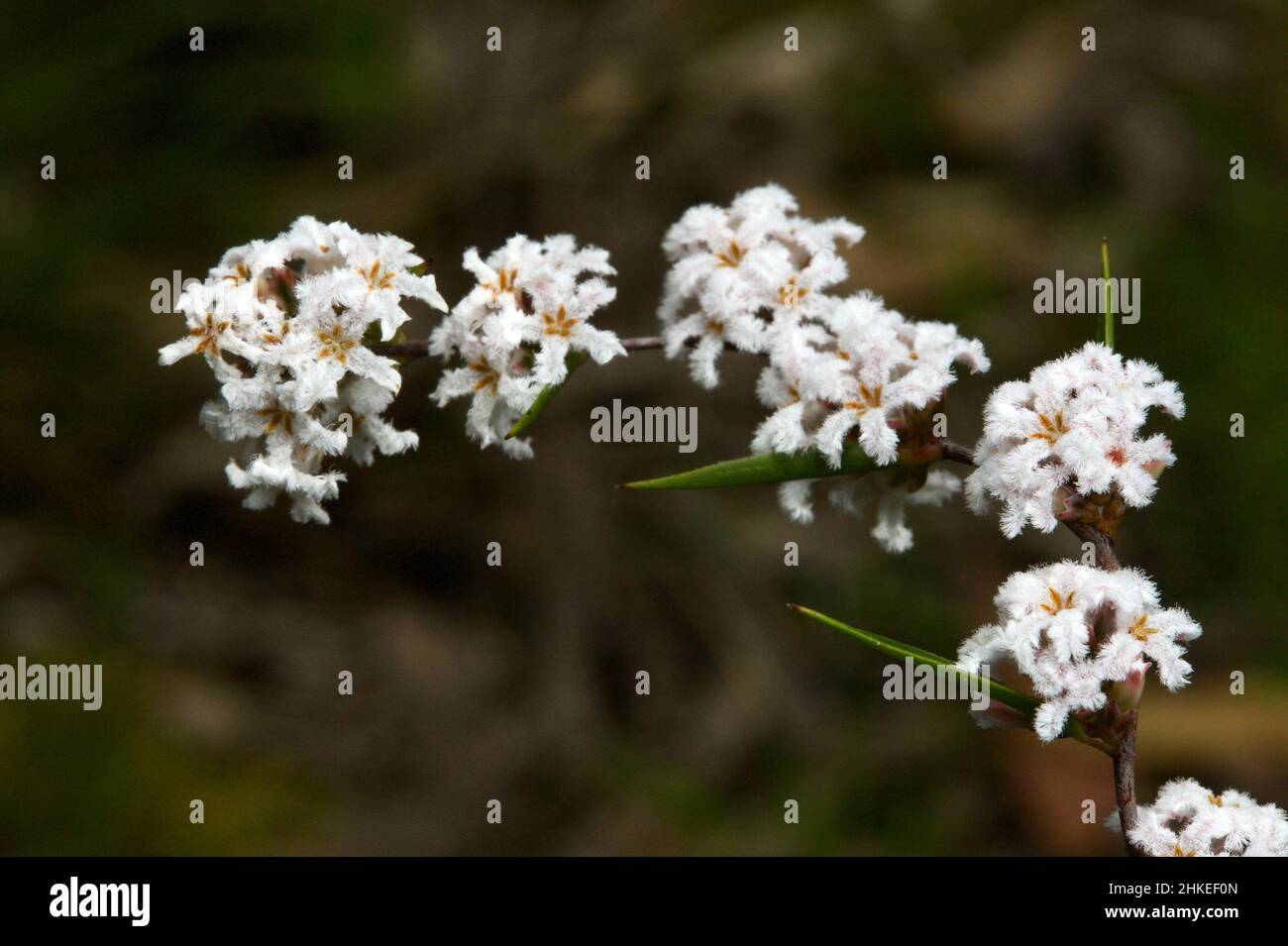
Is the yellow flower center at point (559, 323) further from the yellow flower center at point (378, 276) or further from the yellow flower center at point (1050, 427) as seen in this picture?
the yellow flower center at point (1050, 427)

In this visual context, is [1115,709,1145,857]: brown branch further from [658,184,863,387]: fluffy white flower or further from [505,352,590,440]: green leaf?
[505,352,590,440]: green leaf

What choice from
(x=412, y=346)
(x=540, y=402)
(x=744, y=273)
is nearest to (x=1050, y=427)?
(x=744, y=273)

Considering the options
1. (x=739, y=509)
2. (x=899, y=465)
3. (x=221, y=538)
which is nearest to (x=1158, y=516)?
(x=739, y=509)

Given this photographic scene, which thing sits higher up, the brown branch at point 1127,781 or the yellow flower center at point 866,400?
the yellow flower center at point 866,400

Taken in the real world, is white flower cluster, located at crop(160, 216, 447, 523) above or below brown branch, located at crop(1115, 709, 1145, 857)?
above

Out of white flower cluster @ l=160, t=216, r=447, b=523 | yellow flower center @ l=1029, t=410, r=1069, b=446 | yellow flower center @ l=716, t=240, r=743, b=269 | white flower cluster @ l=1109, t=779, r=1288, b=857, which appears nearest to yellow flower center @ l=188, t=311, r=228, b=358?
white flower cluster @ l=160, t=216, r=447, b=523

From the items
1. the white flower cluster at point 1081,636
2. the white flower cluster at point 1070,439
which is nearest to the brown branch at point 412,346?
the white flower cluster at point 1070,439
